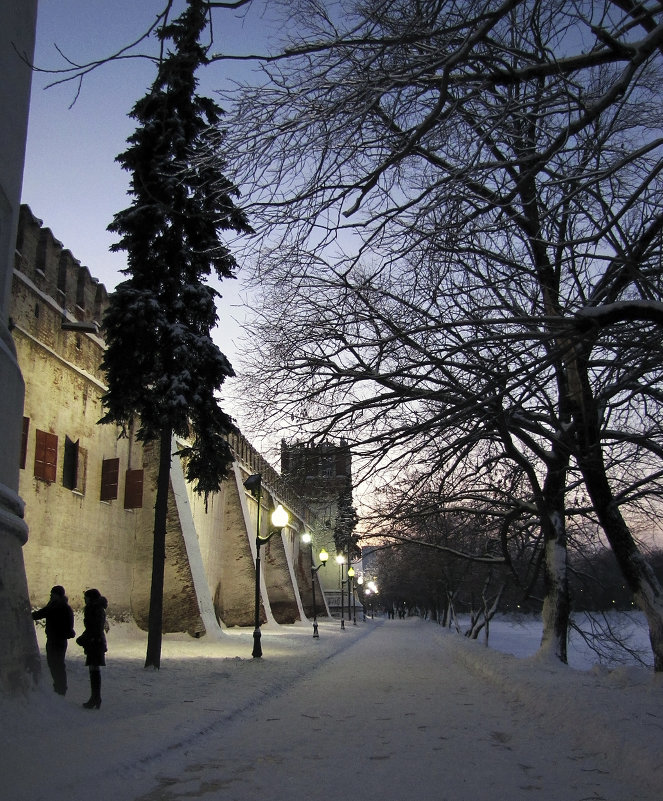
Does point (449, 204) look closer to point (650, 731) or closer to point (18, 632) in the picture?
point (650, 731)

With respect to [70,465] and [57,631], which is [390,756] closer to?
[57,631]

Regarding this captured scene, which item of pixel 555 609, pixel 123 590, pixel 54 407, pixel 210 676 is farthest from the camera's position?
pixel 123 590

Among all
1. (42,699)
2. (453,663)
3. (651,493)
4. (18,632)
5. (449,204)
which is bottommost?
(453,663)

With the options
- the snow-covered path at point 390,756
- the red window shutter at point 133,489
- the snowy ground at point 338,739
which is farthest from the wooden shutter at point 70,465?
the snow-covered path at point 390,756

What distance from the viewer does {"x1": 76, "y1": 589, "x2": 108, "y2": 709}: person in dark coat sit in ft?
24.5

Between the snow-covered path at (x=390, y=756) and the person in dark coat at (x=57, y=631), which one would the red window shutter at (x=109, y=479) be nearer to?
the snow-covered path at (x=390, y=756)

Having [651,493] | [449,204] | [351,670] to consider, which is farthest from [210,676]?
[449,204]

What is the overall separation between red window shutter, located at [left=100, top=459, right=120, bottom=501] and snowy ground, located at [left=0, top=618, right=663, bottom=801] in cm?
769

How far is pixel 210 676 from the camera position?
11.8 metres

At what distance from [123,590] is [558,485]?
12744 millimetres

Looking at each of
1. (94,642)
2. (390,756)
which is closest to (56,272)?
(94,642)

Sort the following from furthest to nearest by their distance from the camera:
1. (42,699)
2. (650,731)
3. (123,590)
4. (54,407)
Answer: (123,590) < (54,407) < (42,699) < (650,731)

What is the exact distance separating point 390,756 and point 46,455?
476 inches

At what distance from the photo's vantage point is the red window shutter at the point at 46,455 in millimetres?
15219
